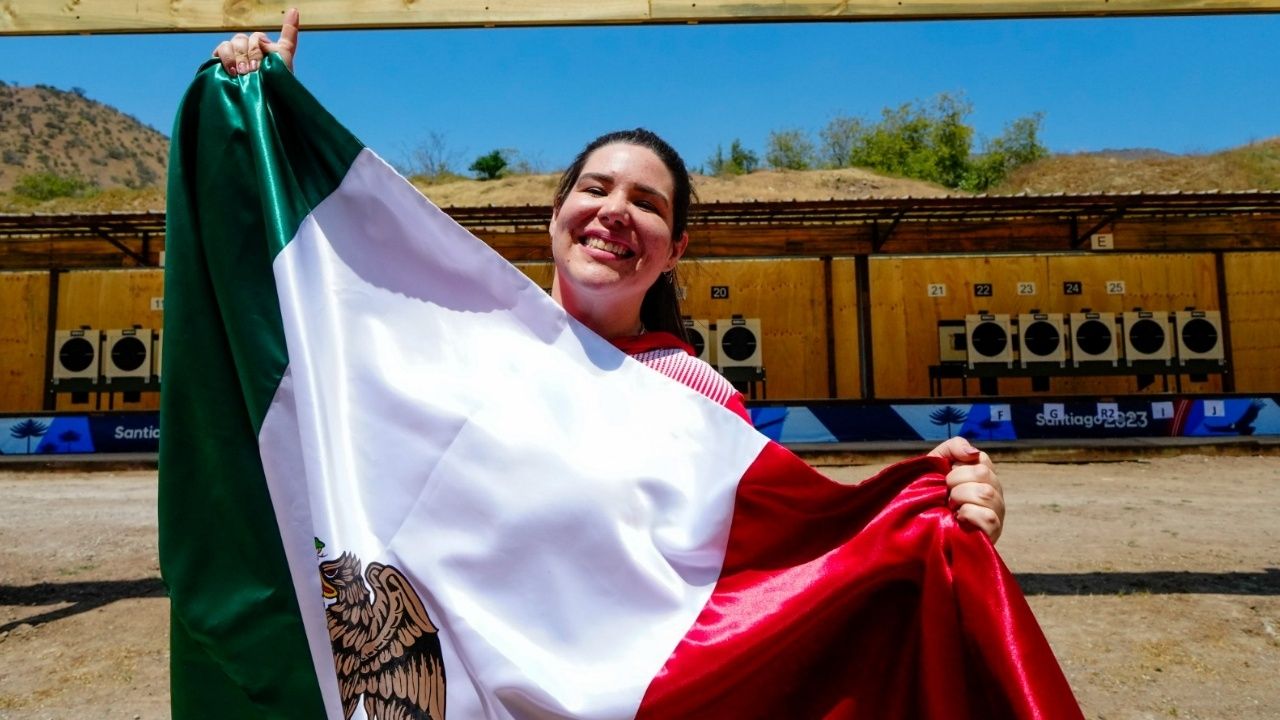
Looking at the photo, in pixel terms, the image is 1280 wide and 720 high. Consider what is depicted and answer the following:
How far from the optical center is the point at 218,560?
1661 millimetres

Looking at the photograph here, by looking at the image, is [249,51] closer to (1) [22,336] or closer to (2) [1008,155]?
(1) [22,336]

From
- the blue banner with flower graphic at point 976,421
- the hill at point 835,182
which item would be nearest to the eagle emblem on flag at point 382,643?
the blue banner with flower graphic at point 976,421

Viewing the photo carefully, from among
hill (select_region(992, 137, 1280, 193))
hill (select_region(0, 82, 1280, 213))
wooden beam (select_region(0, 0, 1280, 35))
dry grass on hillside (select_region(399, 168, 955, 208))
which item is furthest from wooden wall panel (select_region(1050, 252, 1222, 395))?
hill (select_region(992, 137, 1280, 193))

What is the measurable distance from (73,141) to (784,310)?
4533 inches

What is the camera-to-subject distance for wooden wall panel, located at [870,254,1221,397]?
46.2 ft

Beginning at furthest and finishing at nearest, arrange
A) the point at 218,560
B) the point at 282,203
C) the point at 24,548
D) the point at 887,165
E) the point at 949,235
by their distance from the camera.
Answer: the point at 887,165
the point at 949,235
the point at 24,548
the point at 282,203
the point at 218,560

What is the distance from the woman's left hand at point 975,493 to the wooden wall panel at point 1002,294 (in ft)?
43.4

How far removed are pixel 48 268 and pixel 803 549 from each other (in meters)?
16.8

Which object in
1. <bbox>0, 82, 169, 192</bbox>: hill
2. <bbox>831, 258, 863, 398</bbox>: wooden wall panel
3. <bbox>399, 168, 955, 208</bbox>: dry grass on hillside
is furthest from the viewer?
<bbox>0, 82, 169, 192</bbox>: hill

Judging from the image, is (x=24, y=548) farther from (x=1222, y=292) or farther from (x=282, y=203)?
(x=1222, y=292)

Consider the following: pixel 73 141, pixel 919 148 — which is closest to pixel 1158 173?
pixel 919 148

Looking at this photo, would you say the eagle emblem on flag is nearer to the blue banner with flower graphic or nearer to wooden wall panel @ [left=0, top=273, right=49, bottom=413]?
the blue banner with flower graphic

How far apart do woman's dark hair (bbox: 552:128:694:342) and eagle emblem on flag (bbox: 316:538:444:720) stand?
0.93 metres

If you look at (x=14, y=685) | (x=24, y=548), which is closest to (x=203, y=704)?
(x=14, y=685)
